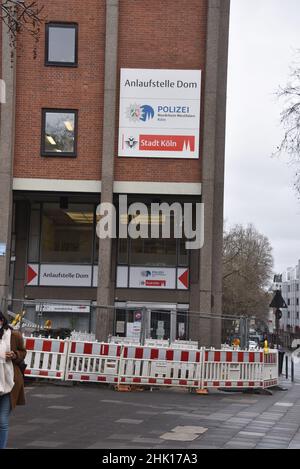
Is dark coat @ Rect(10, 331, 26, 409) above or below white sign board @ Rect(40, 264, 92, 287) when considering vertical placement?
below

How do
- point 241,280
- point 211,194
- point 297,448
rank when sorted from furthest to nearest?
1. point 241,280
2. point 211,194
3. point 297,448

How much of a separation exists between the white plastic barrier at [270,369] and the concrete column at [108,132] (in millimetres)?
7073

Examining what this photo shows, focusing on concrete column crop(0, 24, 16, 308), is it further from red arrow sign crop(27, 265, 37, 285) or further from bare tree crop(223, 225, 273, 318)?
bare tree crop(223, 225, 273, 318)

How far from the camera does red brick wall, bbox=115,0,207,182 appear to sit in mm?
25844

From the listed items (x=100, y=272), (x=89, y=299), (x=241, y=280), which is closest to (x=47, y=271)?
(x=89, y=299)

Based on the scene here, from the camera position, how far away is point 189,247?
28.5 m

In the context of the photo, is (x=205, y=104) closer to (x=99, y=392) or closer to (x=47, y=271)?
(x=47, y=271)

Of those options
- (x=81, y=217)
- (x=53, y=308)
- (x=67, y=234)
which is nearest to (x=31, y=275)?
(x=67, y=234)

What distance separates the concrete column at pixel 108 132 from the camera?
25375 mm

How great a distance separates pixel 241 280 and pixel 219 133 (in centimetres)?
5238

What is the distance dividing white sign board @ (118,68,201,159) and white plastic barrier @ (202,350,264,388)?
1012cm

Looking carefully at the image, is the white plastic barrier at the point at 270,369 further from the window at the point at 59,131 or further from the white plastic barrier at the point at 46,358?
the window at the point at 59,131

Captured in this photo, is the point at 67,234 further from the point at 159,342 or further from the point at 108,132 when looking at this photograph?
the point at 159,342

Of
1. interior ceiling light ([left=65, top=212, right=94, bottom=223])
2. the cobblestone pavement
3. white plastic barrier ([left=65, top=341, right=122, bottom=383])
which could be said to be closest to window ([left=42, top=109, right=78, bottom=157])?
interior ceiling light ([left=65, top=212, right=94, bottom=223])
